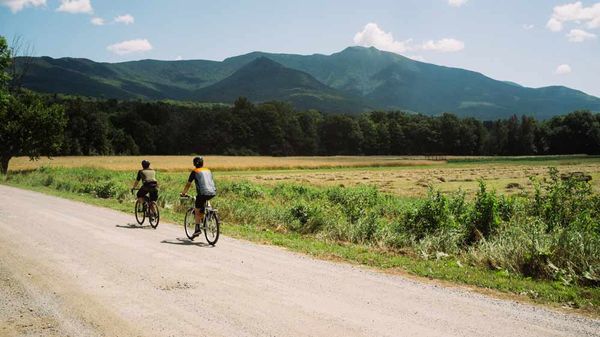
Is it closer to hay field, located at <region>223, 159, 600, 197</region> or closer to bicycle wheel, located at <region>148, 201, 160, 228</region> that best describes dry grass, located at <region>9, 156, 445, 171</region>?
hay field, located at <region>223, 159, 600, 197</region>

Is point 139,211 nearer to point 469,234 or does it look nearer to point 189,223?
point 189,223

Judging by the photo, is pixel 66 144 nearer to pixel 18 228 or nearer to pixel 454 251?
pixel 18 228

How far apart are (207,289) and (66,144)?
90.5 metres

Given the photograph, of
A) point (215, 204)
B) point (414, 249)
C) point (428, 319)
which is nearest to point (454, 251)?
point (414, 249)

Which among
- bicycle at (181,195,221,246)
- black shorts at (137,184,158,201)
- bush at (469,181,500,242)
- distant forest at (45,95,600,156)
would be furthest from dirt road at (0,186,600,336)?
distant forest at (45,95,600,156)

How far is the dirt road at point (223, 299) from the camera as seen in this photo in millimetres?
6488

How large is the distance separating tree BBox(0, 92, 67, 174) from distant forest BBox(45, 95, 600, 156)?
37120 mm

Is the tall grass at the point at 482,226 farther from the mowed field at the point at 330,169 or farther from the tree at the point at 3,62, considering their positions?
the tree at the point at 3,62

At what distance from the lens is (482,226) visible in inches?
563

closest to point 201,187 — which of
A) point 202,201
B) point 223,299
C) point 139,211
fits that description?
point 202,201

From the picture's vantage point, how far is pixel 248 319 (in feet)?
22.2

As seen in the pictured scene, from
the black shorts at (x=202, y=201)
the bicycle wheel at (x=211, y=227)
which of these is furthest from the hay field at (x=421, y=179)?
the bicycle wheel at (x=211, y=227)

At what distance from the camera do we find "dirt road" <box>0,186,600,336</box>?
21.3ft

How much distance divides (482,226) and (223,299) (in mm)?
9805
